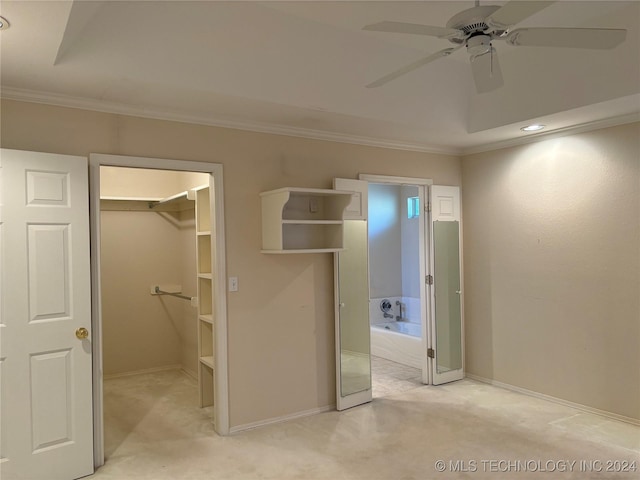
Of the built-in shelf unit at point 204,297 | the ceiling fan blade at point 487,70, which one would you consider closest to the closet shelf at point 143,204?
the built-in shelf unit at point 204,297

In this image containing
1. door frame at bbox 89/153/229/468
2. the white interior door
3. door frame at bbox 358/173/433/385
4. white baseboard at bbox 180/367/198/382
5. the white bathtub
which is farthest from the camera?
the white bathtub

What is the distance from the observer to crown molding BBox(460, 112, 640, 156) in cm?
354

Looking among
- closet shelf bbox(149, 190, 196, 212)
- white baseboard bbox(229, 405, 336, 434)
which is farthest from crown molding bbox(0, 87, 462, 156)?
white baseboard bbox(229, 405, 336, 434)

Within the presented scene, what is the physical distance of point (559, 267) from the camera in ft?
13.2

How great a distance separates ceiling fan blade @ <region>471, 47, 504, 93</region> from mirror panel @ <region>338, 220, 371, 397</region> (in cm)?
191

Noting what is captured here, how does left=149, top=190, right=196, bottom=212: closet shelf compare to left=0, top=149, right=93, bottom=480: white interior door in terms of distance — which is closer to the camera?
left=0, top=149, right=93, bottom=480: white interior door

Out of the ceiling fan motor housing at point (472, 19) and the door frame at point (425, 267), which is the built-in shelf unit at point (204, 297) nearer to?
the door frame at point (425, 267)

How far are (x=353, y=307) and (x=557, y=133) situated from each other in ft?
7.41

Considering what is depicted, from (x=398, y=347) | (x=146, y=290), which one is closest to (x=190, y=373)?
(x=146, y=290)

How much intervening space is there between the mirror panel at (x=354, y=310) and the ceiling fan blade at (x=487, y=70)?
1.91 m

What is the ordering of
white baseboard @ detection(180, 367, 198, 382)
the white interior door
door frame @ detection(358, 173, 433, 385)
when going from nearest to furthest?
the white interior door, door frame @ detection(358, 173, 433, 385), white baseboard @ detection(180, 367, 198, 382)

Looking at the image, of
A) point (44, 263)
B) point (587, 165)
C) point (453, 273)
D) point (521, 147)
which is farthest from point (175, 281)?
point (587, 165)

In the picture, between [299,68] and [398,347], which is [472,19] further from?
[398,347]

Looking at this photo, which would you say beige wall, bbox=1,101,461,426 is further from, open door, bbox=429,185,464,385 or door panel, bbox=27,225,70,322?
open door, bbox=429,185,464,385
